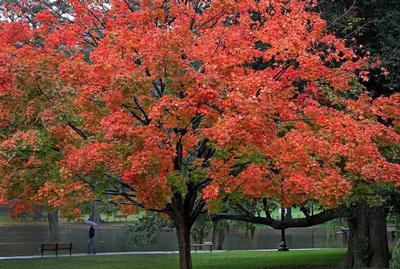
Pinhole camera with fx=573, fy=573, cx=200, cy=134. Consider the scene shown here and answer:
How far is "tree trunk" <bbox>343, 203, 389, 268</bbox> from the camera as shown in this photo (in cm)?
2048

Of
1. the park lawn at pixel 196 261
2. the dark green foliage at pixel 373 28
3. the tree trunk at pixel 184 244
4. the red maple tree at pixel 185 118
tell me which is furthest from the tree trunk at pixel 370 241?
the tree trunk at pixel 184 244

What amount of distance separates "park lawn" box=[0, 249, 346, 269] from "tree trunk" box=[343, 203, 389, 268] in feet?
9.05

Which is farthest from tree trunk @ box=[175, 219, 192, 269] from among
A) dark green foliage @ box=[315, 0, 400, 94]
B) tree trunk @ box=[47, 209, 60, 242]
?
tree trunk @ box=[47, 209, 60, 242]

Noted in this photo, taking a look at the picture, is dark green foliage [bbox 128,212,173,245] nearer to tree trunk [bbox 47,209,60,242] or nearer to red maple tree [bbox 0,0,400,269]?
red maple tree [bbox 0,0,400,269]

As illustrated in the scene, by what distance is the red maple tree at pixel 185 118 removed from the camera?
11.2m

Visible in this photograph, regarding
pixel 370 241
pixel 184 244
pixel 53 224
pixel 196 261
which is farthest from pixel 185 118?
pixel 53 224

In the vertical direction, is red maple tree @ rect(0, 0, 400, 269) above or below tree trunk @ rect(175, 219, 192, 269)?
above

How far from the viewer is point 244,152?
1145cm

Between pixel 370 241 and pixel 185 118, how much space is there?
12038mm

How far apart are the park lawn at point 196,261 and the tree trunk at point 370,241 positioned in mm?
2758

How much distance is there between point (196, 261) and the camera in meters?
26.2

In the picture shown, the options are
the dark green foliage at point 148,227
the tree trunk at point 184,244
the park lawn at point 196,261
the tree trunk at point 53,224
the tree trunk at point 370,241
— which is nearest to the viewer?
the tree trunk at point 184,244

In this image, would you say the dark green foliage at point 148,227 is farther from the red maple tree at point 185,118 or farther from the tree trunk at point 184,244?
the red maple tree at point 185,118

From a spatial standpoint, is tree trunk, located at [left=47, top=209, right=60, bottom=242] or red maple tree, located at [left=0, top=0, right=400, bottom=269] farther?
tree trunk, located at [left=47, top=209, right=60, bottom=242]
